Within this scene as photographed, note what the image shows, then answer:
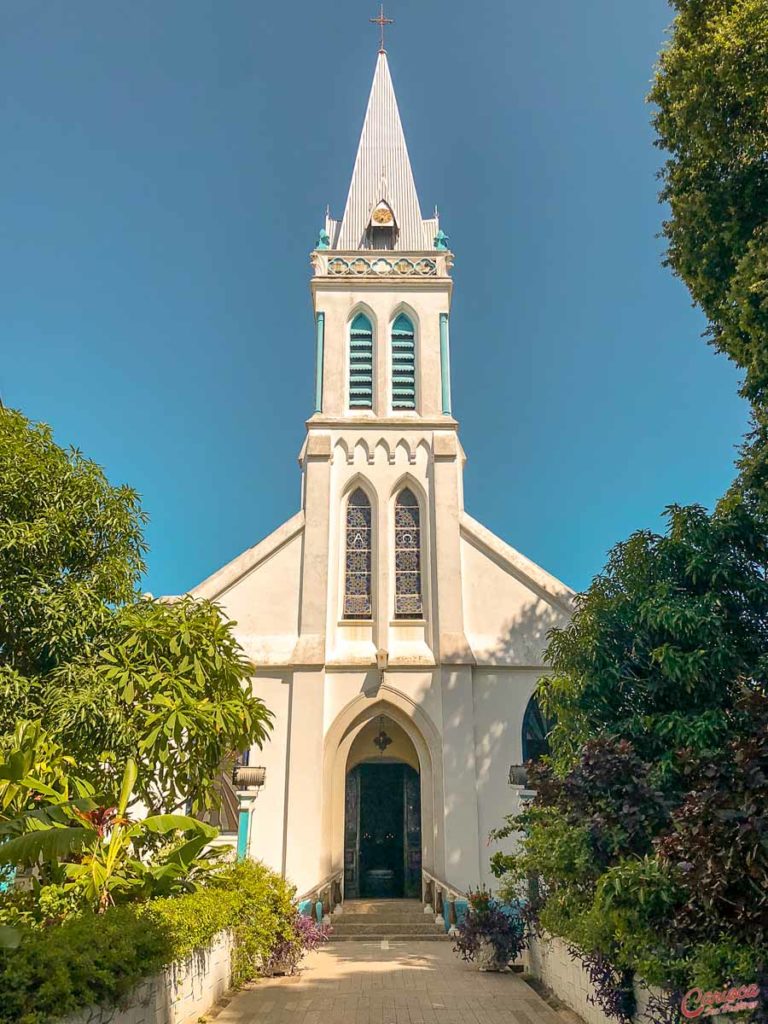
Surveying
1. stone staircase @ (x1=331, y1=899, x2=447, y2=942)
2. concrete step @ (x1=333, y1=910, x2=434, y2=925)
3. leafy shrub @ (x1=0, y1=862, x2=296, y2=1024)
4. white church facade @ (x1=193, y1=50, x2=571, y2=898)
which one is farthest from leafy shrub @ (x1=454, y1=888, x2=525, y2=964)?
white church facade @ (x1=193, y1=50, x2=571, y2=898)

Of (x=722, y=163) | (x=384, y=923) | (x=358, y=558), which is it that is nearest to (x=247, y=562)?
(x=358, y=558)

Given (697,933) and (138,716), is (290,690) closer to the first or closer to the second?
(138,716)

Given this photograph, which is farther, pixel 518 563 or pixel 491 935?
pixel 518 563

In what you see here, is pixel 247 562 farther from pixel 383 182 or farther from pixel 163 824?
pixel 383 182

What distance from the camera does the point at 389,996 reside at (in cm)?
934

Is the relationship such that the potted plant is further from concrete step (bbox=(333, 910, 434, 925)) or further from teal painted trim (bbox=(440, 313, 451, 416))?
teal painted trim (bbox=(440, 313, 451, 416))

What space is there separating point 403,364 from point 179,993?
631 inches

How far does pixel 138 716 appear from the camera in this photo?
33.5 feet

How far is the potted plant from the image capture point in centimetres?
1087

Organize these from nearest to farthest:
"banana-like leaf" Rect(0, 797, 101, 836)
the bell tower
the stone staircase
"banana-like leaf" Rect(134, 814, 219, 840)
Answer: "banana-like leaf" Rect(0, 797, 101, 836)
"banana-like leaf" Rect(134, 814, 219, 840)
the stone staircase
the bell tower

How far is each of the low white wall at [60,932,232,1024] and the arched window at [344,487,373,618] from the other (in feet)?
30.0

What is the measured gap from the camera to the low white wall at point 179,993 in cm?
611

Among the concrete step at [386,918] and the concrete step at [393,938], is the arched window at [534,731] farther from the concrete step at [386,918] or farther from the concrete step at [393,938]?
the concrete step at [393,938]

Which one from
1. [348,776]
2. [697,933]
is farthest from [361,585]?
[697,933]
